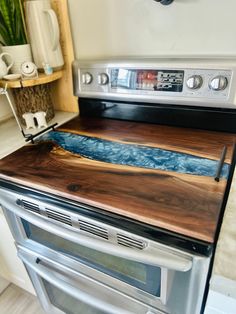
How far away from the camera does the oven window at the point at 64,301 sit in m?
0.95

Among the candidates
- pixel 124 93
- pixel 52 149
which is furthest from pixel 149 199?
pixel 124 93

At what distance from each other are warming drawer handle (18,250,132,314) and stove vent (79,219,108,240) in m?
0.28

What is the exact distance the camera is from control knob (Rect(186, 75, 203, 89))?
795 mm

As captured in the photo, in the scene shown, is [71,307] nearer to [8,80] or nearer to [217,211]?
[217,211]

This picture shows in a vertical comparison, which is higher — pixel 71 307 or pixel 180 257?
pixel 180 257

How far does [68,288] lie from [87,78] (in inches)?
30.4

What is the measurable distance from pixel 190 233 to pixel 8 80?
0.85 metres

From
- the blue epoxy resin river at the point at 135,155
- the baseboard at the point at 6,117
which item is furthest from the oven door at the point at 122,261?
the baseboard at the point at 6,117

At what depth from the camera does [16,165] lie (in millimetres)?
723

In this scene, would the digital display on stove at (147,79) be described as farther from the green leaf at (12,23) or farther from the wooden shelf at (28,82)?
the green leaf at (12,23)

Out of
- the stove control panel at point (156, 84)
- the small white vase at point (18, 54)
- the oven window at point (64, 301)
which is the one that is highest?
the small white vase at point (18, 54)

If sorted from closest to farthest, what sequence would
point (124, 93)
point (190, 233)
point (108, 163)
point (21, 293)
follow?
1. point (190, 233)
2. point (108, 163)
3. point (124, 93)
4. point (21, 293)

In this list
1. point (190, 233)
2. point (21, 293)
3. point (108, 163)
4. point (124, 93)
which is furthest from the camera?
point (21, 293)

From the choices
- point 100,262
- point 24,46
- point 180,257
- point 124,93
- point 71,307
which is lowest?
point 71,307
